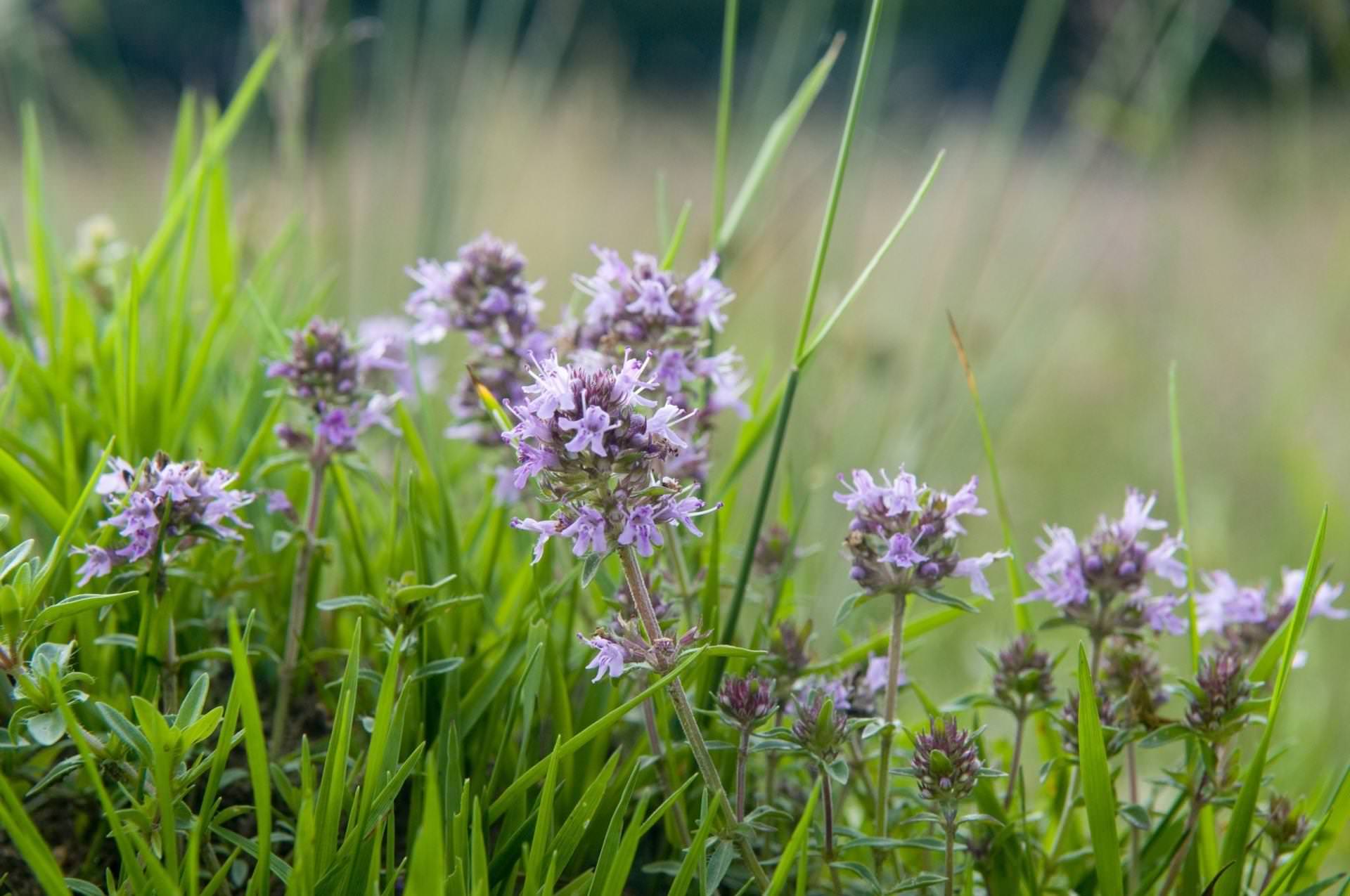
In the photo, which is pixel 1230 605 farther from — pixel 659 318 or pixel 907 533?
pixel 659 318

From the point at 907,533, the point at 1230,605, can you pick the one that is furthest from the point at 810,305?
the point at 1230,605

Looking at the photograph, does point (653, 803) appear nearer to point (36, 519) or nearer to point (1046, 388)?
point (36, 519)

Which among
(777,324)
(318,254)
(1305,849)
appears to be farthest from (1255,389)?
(1305,849)

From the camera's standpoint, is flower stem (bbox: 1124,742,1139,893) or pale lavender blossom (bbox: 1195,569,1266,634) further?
pale lavender blossom (bbox: 1195,569,1266,634)

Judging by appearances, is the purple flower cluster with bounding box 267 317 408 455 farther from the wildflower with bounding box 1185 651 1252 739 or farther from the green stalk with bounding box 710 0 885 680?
the wildflower with bounding box 1185 651 1252 739

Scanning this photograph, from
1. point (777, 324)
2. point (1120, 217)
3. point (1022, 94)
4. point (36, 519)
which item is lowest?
point (36, 519)

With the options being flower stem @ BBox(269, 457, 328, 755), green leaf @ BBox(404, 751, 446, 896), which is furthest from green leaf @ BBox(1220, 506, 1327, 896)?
flower stem @ BBox(269, 457, 328, 755)

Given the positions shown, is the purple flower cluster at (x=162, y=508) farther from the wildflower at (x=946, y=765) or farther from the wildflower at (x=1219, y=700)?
the wildflower at (x=1219, y=700)
